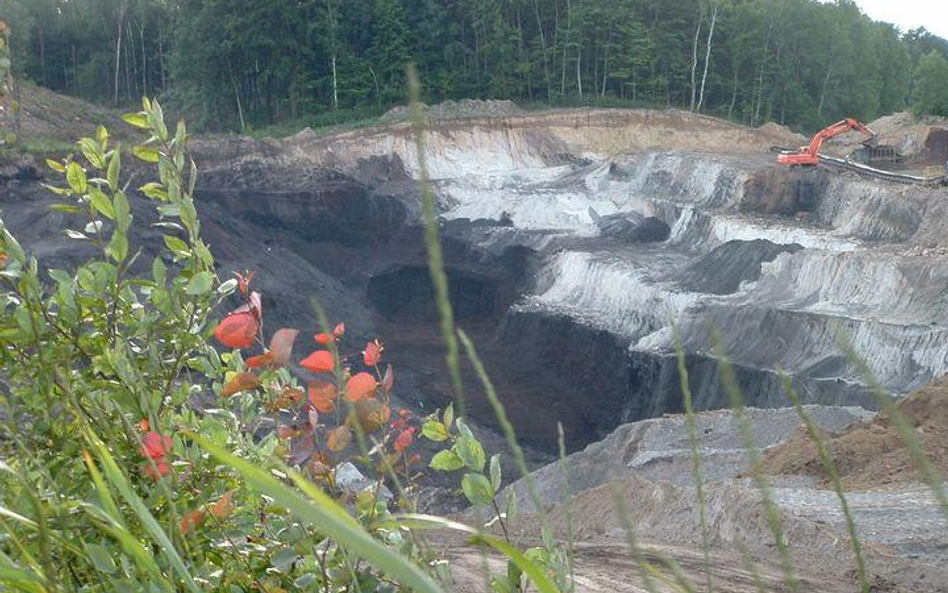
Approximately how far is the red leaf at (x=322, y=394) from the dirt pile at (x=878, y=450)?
8.29m

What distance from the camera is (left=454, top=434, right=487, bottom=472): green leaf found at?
2082 mm

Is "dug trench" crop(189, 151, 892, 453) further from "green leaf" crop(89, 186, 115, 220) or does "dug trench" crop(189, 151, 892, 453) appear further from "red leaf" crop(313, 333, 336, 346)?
"red leaf" crop(313, 333, 336, 346)

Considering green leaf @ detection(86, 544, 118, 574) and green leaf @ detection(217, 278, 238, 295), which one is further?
green leaf @ detection(217, 278, 238, 295)

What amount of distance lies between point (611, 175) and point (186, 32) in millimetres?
22812

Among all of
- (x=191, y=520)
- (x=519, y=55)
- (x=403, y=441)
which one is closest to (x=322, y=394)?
(x=403, y=441)

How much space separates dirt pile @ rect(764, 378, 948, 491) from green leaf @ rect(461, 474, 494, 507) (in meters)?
8.39

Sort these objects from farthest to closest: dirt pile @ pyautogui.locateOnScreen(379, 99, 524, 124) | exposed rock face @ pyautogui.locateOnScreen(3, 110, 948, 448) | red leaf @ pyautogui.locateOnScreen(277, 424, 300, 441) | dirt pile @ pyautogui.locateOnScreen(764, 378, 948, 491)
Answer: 1. dirt pile @ pyautogui.locateOnScreen(379, 99, 524, 124)
2. exposed rock face @ pyautogui.locateOnScreen(3, 110, 948, 448)
3. dirt pile @ pyautogui.locateOnScreen(764, 378, 948, 491)
4. red leaf @ pyautogui.locateOnScreen(277, 424, 300, 441)

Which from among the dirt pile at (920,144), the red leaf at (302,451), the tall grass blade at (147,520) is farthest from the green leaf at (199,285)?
the dirt pile at (920,144)

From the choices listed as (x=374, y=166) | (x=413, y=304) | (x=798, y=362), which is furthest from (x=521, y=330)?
(x=374, y=166)

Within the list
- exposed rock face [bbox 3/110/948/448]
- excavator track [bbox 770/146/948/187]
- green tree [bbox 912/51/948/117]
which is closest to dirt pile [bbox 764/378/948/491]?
exposed rock face [bbox 3/110/948/448]

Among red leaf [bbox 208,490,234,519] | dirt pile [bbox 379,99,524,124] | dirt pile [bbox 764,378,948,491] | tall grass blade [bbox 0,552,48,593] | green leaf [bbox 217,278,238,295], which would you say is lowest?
dirt pile [bbox 764,378,948,491]

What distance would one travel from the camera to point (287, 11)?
1902 inches

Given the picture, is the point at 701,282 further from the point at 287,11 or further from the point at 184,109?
the point at 184,109

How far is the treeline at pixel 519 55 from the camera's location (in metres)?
49.5
